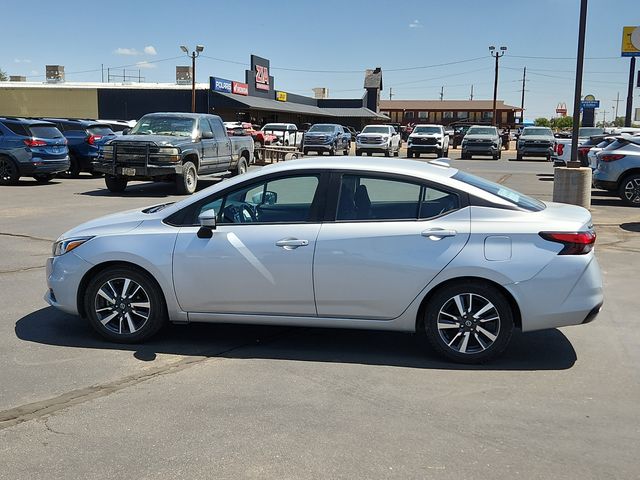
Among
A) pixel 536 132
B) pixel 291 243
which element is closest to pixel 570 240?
pixel 291 243

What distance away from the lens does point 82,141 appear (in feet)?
69.1

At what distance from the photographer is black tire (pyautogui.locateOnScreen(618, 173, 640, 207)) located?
15.3m

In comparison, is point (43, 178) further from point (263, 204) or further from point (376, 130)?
point (376, 130)

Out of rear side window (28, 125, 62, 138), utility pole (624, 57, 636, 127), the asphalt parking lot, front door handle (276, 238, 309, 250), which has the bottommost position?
the asphalt parking lot

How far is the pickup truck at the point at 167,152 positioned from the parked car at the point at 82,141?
4.51 metres

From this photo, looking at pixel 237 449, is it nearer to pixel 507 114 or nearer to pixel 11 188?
pixel 11 188

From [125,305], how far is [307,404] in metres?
1.95

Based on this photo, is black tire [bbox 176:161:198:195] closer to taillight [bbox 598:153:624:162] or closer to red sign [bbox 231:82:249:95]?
taillight [bbox 598:153:624:162]

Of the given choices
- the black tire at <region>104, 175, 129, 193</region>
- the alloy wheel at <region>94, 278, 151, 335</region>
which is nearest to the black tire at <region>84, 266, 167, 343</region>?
the alloy wheel at <region>94, 278, 151, 335</region>

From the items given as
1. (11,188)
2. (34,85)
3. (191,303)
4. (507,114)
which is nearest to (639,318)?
(191,303)

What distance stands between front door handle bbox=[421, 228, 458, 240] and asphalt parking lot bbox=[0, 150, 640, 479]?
3.25 ft

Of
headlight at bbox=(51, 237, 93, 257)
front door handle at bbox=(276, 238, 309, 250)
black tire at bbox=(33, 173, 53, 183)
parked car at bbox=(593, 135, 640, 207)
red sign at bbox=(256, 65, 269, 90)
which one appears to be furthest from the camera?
red sign at bbox=(256, 65, 269, 90)

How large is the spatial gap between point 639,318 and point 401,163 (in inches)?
118

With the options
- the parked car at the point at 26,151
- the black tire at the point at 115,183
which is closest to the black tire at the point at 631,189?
the black tire at the point at 115,183
